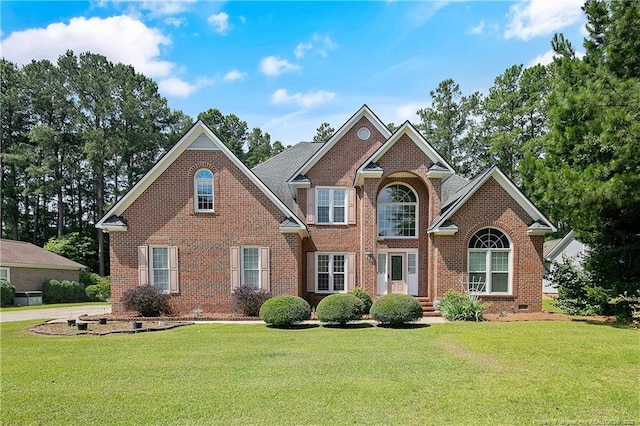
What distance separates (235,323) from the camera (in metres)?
14.1

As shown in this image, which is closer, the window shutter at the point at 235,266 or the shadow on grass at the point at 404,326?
the shadow on grass at the point at 404,326

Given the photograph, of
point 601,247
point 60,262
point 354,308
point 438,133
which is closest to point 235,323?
point 354,308

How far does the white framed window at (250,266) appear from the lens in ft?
52.5

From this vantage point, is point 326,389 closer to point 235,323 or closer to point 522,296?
point 235,323

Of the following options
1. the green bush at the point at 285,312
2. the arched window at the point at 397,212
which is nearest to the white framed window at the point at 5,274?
the green bush at the point at 285,312

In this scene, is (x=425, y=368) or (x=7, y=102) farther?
(x=7, y=102)

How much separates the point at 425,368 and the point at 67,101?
45575mm

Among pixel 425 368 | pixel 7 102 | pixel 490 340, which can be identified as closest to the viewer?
pixel 425 368

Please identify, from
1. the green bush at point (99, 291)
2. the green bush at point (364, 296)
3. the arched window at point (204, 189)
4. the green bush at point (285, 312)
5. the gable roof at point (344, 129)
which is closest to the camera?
the green bush at point (285, 312)

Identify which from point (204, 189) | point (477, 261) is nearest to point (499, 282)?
point (477, 261)

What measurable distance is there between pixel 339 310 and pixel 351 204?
247 inches

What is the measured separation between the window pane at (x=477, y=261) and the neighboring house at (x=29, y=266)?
92.0ft

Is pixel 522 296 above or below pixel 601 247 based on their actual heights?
below

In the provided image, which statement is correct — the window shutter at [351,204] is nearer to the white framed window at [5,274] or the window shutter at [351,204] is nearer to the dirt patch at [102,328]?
the dirt patch at [102,328]
